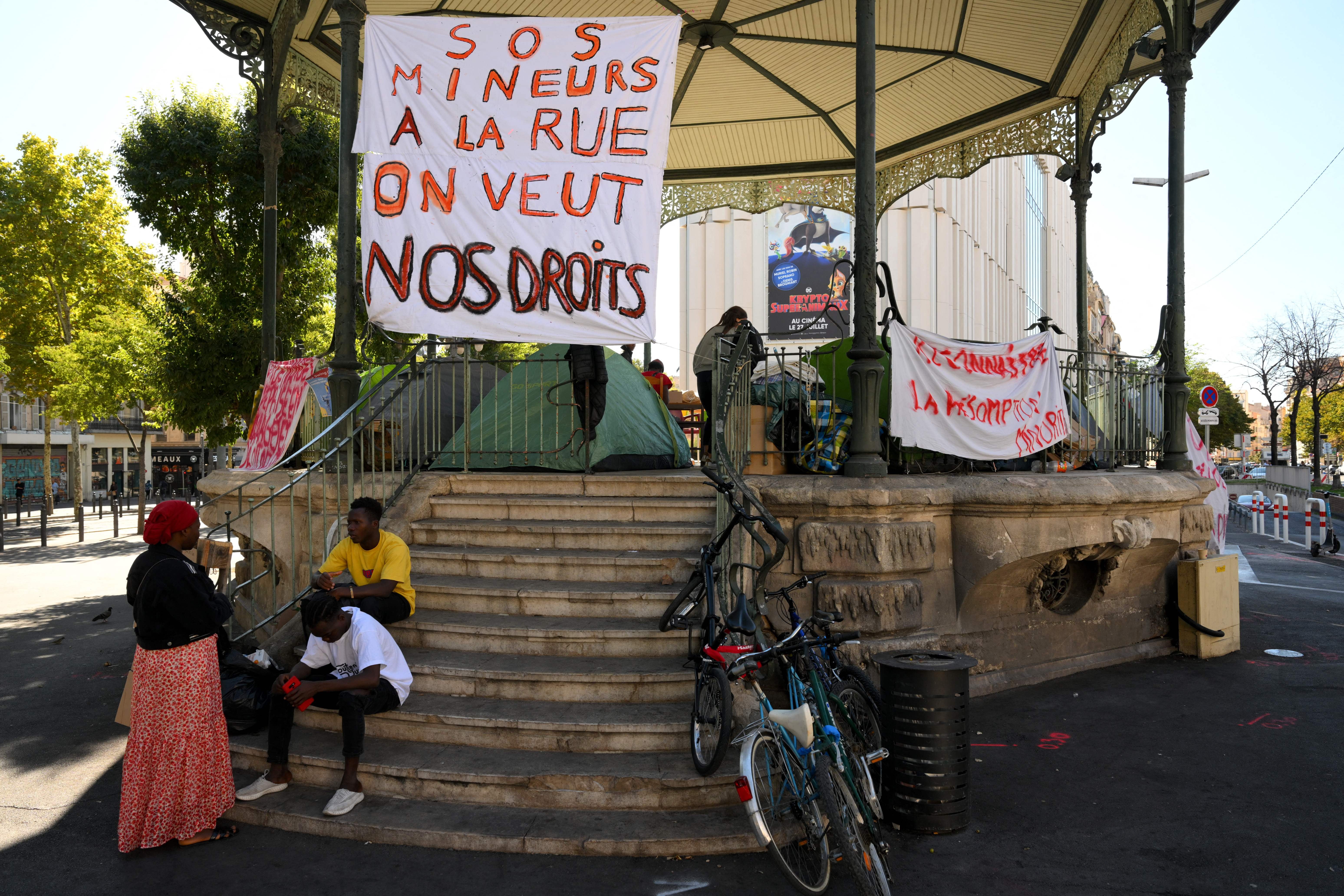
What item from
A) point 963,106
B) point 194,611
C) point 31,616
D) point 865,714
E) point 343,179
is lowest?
point 31,616

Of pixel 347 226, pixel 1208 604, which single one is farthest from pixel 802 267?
pixel 347 226

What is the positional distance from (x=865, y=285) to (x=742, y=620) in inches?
128

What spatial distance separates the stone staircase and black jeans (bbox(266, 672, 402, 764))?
0.47 ft

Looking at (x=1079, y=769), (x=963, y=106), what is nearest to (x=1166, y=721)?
(x=1079, y=769)

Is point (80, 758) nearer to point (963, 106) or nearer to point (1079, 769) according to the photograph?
point (1079, 769)

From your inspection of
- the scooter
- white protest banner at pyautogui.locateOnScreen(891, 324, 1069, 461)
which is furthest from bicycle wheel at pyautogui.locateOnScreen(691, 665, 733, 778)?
the scooter

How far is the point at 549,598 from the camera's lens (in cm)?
580

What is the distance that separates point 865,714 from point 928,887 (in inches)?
42.4

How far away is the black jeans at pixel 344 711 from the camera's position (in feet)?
14.7

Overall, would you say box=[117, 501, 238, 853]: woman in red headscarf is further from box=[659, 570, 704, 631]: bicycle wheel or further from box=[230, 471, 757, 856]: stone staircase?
box=[659, 570, 704, 631]: bicycle wheel

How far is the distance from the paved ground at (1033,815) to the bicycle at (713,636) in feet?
1.93

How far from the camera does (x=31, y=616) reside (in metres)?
10.9

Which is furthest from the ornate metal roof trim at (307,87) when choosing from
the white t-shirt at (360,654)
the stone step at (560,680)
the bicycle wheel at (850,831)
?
the bicycle wheel at (850,831)

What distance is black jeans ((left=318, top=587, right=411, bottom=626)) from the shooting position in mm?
5293
